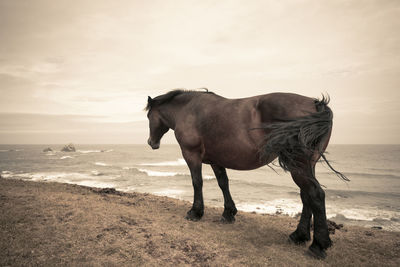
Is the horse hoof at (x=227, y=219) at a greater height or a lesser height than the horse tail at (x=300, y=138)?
lesser

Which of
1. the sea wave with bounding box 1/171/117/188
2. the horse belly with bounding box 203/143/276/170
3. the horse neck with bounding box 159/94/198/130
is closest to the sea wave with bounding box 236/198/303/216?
the horse neck with bounding box 159/94/198/130

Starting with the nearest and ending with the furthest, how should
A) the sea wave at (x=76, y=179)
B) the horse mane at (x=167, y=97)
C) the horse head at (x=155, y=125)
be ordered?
the horse mane at (x=167, y=97) < the horse head at (x=155, y=125) < the sea wave at (x=76, y=179)

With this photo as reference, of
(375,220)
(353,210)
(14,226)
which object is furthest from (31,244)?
(353,210)

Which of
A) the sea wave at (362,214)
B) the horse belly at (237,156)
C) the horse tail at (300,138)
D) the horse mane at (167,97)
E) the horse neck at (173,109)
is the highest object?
the horse mane at (167,97)

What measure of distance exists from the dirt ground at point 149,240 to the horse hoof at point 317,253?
0.31 ft

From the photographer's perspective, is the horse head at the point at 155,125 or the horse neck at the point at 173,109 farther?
the horse head at the point at 155,125

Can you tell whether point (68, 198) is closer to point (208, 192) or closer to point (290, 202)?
point (208, 192)

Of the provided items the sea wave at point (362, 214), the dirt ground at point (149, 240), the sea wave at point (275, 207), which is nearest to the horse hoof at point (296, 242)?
the dirt ground at point (149, 240)

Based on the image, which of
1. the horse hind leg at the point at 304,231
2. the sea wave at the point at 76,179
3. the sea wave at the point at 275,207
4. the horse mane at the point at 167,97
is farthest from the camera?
the sea wave at the point at 76,179

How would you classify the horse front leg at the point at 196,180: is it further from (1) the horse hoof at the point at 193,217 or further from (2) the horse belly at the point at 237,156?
(2) the horse belly at the point at 237,156

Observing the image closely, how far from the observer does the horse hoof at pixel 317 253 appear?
3430mm

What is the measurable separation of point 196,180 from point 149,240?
65.6 inches

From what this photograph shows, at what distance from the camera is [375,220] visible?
10508mm

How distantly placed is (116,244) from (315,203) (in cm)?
316
